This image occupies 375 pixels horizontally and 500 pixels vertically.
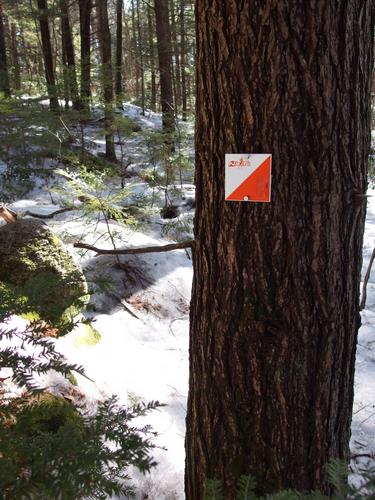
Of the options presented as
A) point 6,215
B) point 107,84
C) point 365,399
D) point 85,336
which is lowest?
point 365,399

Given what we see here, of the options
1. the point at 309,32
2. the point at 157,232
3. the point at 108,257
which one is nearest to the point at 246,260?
the point at 309,32

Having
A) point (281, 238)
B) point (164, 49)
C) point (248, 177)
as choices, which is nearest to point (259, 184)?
point (248, 177)

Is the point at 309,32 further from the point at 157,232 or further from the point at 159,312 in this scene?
the point at 157,232

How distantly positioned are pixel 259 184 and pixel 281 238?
21cm

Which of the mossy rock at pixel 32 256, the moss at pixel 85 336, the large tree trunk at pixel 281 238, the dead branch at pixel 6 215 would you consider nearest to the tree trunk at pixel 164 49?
the dead branch at pixel 6 215

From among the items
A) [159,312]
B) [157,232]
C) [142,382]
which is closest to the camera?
[142,382]

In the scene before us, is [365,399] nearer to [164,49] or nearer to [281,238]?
[281,238]

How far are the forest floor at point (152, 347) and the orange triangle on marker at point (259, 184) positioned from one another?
27.6 inches

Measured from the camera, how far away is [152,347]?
13.1 feet

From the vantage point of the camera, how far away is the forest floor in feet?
8.91

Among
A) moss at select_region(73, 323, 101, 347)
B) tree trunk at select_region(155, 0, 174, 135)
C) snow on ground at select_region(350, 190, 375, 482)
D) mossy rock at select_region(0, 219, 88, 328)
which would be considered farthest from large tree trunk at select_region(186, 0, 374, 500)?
tree trunk at select_region(155, 0, 174, 135)

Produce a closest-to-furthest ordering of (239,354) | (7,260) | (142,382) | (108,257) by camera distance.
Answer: (239,354), (142,382), (7,260), (108,257)

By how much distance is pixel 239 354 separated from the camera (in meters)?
1.54

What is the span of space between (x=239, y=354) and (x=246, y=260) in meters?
0.37
